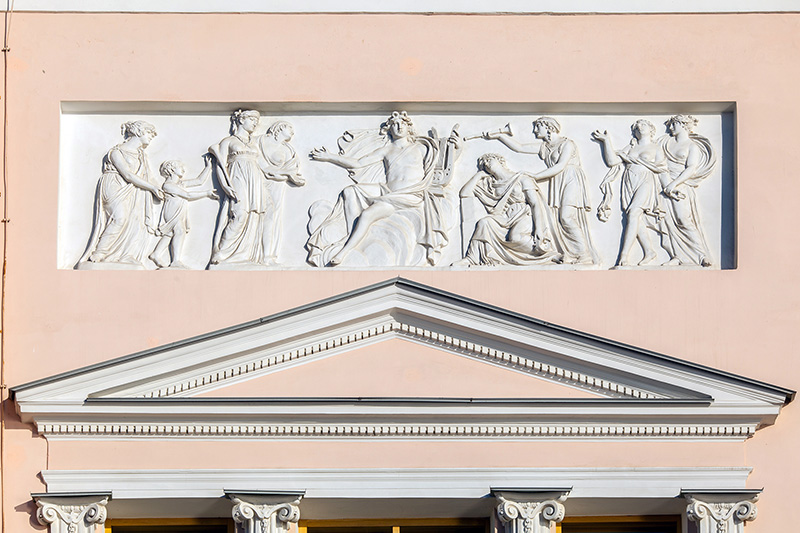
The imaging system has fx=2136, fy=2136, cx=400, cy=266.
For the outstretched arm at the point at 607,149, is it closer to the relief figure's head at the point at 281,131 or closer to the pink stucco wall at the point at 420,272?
the pink stucco wall at the point at 420,272

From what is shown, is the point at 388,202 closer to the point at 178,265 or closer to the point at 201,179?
the point at 201,179

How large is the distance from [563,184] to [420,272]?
119 cm

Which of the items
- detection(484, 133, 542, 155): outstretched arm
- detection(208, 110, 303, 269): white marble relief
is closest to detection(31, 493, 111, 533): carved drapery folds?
detection(208, 110, 303, 269): white marble relief

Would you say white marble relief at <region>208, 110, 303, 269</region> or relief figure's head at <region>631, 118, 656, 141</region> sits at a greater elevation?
relief figure's head at <region>631, 118, 656, 141</region>

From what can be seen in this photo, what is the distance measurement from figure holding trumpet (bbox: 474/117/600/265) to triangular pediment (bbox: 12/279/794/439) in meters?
0.80

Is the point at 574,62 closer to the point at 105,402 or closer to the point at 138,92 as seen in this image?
the point at 138,92

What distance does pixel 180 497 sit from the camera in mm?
13680

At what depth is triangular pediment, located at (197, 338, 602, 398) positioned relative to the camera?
1384 cm

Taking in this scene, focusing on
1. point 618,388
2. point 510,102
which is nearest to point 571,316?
point 618,388

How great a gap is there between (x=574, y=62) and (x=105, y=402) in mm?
3953

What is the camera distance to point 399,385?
13.9 metres

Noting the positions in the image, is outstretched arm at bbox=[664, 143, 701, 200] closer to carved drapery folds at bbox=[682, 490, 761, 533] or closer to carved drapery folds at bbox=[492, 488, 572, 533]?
carved drapery folds at bbox=[682, 490, 761, 533]

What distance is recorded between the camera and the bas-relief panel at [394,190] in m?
14.4
